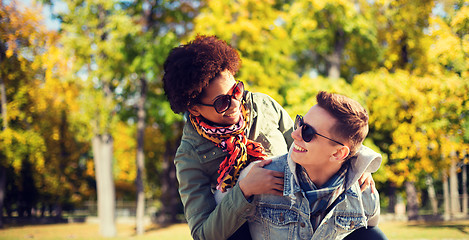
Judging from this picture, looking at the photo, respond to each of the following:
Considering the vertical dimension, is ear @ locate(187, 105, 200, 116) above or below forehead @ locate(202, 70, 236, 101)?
below

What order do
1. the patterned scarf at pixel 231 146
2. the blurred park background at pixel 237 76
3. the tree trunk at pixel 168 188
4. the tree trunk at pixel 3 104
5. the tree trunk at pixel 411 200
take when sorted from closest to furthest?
the patterned scarf at pixel 231 146
the blurred park background at pixel 237 76
the tree trunk at pixel 3 104
the tree trunk at pixel 411 200
the tree trunk at pixel 168 188

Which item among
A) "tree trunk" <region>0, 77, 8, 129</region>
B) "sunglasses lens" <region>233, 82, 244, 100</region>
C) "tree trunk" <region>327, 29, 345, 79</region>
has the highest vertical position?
"tree trunk" <region>327, 29, 345, 79</region>

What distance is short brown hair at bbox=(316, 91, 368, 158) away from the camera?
2.35m

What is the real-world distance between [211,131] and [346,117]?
0.93 meters

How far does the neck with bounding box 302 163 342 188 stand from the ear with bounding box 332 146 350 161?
0.06 meters

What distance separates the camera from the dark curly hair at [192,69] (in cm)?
274

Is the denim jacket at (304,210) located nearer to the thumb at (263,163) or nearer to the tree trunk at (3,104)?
the thumb at (263,163)

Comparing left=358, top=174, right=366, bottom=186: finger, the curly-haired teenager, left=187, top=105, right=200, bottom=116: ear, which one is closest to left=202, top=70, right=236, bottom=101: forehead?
the curly-haired teenager

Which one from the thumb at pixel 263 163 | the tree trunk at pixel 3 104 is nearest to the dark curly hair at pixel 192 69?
the thumb at pixel 263 163

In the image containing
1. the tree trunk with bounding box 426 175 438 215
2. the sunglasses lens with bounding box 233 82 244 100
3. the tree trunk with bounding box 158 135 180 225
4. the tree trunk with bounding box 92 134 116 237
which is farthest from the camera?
the tree trunk with bounding box 426 175 438 215

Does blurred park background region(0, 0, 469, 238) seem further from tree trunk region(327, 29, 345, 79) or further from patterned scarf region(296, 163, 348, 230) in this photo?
patterned scarf region(296, 163, 348, 230)

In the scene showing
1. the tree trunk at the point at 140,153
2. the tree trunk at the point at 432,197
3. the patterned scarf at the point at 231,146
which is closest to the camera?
the patterned scarf at the point at 231,146

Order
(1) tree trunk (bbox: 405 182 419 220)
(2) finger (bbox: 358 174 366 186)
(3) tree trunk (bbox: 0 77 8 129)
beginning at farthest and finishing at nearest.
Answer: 1. (1) tree trunk (bbox: 405 182 419 220)
2. (3) tree trunk (bbox: 0 77 8 129)
3. (2) finger (bbox: 358 174 366 186)

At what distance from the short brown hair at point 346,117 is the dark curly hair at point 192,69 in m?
0.76
